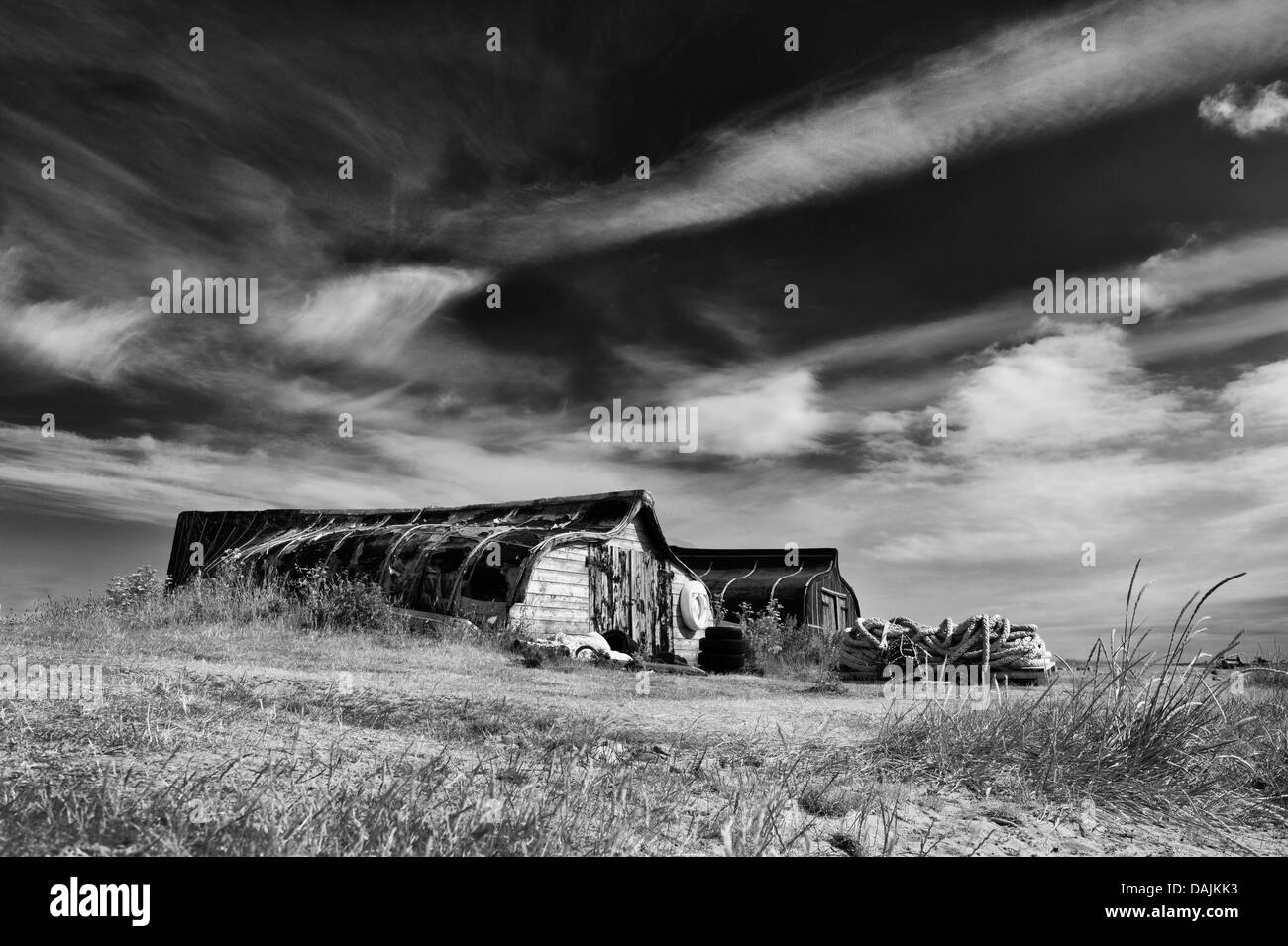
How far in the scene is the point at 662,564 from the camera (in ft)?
72.1

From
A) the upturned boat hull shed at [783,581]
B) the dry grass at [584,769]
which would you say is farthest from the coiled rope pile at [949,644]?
the upturned boat hull shed at [783,581]

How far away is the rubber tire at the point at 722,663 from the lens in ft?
58.3

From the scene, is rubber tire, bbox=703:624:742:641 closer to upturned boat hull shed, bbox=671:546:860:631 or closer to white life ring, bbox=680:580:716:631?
white life ring, bbox=680:580:716:631

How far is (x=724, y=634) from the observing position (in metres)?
18.7

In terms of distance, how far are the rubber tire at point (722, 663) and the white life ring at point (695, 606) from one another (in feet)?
11.8

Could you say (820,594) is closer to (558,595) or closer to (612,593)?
(612,593)

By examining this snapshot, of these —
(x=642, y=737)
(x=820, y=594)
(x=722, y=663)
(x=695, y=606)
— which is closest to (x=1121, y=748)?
(x=642, y=737)

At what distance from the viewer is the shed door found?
64.3 feet

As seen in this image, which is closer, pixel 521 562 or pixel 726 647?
pixel 521 562

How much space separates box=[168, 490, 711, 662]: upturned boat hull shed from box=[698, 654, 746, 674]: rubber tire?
2.58 m

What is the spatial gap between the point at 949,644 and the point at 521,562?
8.46 m

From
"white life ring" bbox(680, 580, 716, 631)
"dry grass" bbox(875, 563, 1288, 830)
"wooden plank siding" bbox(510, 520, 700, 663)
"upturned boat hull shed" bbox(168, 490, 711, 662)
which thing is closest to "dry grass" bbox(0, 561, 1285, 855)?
"dry grass" bbox(875, 563, 1288, 830)
